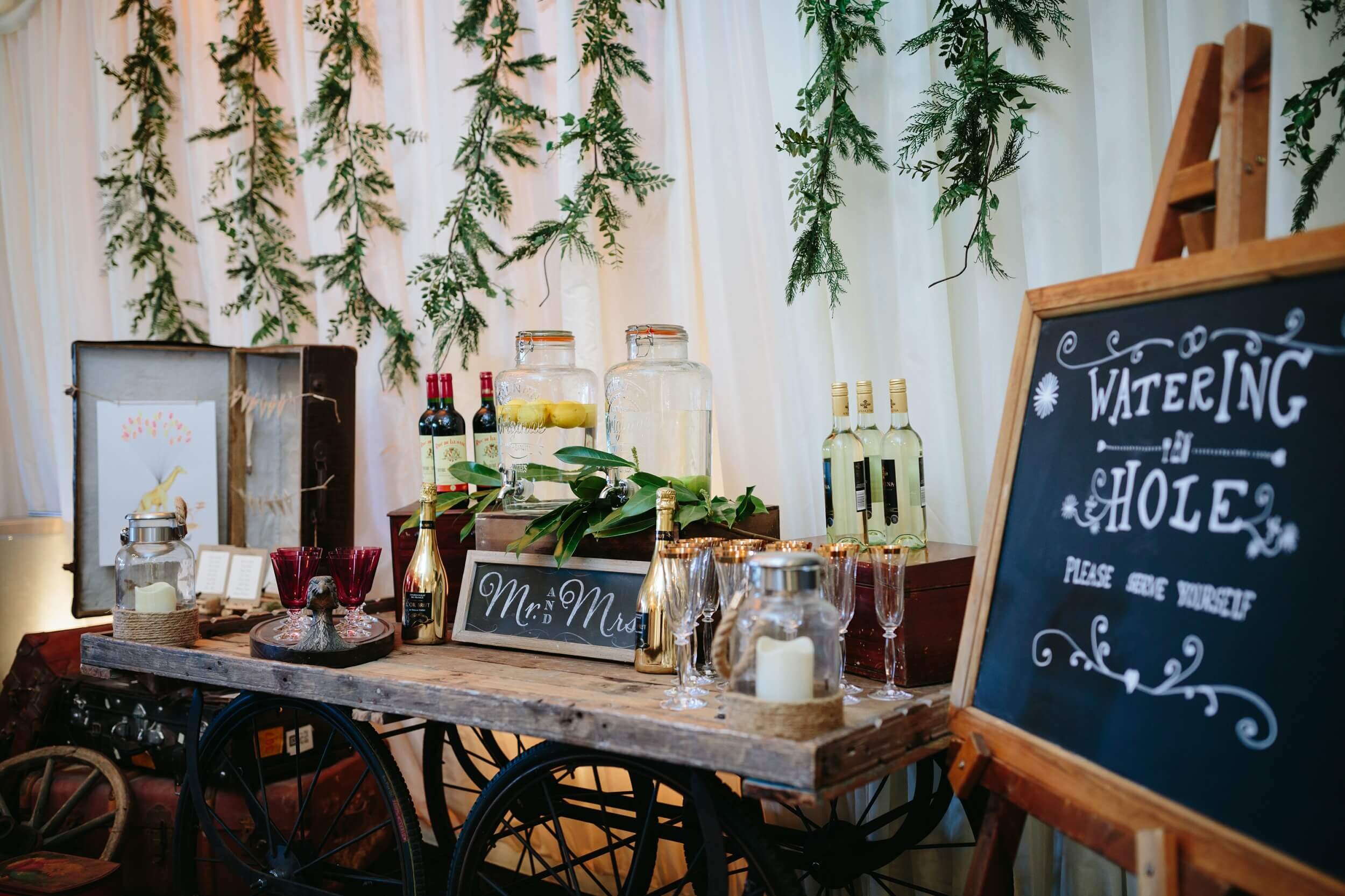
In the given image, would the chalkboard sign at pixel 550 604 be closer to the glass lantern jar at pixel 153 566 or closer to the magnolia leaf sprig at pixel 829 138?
the glass lantern jar at pixel 153 566

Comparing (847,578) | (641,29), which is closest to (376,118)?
(641,29)

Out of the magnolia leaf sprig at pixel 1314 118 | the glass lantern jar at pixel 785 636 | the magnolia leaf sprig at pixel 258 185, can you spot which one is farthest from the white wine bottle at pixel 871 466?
the magnolia leaf sprig at pixel 258 185

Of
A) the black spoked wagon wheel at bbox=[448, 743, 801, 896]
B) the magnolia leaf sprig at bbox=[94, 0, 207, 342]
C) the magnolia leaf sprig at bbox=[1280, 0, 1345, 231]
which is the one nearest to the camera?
the black spoked wagon wheel at bbox=[448, 743, 801, 896]

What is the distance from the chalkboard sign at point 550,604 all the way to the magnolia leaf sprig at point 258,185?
4.74 ft

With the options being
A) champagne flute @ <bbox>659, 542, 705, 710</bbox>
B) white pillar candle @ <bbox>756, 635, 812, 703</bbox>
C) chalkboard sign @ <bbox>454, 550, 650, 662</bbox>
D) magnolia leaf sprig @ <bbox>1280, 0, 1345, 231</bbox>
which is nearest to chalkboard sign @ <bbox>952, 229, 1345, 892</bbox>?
white pillar candle @ <bbox>756, 635, 812, 703</bbox>

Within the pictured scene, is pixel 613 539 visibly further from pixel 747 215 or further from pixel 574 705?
pixel 747 215

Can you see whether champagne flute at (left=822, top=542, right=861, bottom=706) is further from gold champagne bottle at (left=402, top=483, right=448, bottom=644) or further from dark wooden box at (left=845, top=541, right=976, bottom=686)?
gold champagne bottle at (left=402, top=483, right=448, bottom=644)

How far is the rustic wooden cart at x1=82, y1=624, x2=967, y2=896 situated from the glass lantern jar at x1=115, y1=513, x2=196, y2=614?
0.09m

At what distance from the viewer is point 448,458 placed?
2027 millimetres

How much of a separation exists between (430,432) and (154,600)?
62cm

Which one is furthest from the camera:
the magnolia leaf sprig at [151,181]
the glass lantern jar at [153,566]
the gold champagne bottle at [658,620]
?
the magnolia leaf sprig at [151,181]

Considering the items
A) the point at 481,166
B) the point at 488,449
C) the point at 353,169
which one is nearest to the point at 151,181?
the point at 353,169

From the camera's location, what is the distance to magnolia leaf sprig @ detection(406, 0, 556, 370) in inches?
94.2

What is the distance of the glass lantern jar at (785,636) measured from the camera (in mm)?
1102
